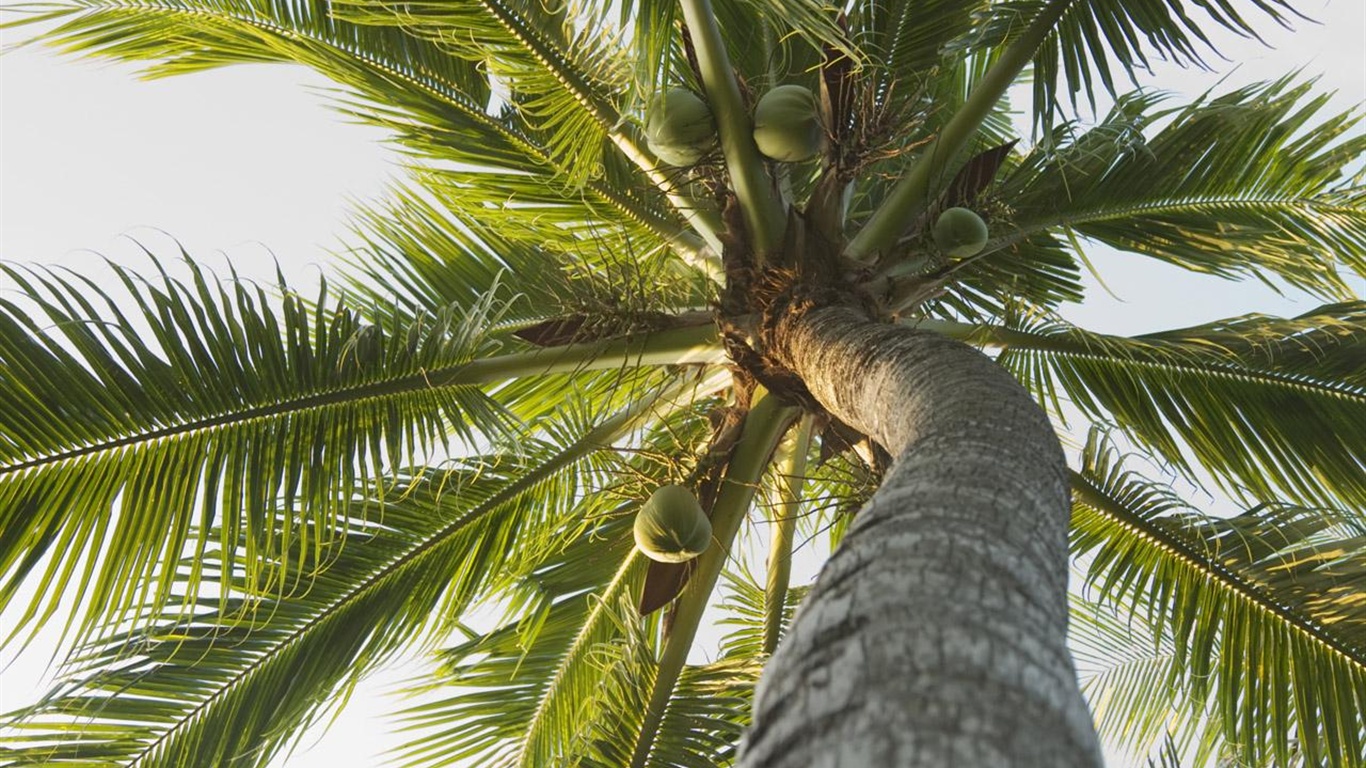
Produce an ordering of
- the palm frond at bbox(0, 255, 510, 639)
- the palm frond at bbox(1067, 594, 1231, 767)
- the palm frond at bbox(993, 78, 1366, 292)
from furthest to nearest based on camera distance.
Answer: the palm frond at bbox(1067, 594, 1231, 767), the palm frond at bbox(993, 78, 1366, 292), the palm frond at bbox(0, 255, 510, 639)

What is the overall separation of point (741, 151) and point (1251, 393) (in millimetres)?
1777

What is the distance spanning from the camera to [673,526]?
305cm

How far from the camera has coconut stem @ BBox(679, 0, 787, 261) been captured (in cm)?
312

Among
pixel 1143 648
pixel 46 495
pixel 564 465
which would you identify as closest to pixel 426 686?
pixel 564 465

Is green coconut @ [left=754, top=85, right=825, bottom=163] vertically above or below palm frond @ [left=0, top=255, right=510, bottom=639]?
above

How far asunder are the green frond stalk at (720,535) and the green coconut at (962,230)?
26.3 inches

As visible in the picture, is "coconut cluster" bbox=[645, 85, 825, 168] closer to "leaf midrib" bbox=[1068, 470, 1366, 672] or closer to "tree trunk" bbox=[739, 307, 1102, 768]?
"leaf midrib" bbox=[1068, 470, 1366, 672]

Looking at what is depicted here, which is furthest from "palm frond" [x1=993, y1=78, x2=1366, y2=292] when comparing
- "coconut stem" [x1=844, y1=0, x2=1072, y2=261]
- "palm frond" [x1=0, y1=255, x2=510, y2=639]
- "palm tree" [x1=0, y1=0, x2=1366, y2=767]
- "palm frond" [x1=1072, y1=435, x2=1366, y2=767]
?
"palm frond" [x1=0, y1=255, x2=510, y2=639]

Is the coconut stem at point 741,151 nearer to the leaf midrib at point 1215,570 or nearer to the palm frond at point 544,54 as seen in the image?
the palm frond at point 544,54

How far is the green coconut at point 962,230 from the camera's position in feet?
10.3

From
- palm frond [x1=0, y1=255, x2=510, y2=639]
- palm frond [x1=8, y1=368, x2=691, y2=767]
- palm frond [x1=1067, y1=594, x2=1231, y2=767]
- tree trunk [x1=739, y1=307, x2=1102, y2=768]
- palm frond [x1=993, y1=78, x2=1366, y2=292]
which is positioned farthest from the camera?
palm frond [x1=1067, y1=594, x2=1231, y2=767]

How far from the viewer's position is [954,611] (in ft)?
3.20

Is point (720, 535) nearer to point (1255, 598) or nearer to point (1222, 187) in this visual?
point (1255, 598)

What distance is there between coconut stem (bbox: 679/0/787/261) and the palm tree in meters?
0.01
